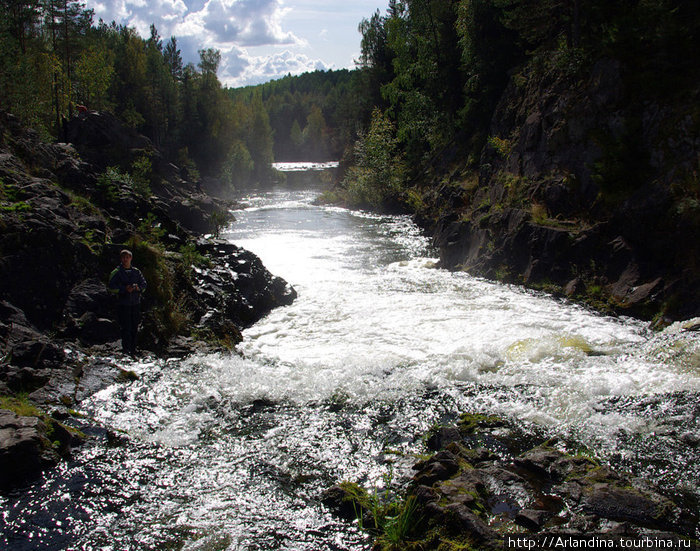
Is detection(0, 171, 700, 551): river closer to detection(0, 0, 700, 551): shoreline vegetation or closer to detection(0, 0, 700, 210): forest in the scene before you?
detection(0, 0, 700, 551): shoreline vegetation

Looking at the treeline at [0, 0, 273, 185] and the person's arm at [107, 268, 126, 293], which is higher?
the treeline at [0, 0, 273, 185]

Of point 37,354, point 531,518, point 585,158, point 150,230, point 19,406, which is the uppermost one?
point 585,158

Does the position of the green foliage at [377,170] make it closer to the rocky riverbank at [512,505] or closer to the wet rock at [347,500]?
the rocky riverbank at [512,505]

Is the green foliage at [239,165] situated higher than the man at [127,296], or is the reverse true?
the green foliage at [239,165]

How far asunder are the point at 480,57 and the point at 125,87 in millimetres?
54076

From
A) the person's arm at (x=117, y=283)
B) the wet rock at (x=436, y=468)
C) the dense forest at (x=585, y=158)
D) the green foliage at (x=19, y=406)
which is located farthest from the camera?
the dense forest at (x=585, y=158)

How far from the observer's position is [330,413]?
31.1ft

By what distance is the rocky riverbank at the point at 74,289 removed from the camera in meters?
8.44

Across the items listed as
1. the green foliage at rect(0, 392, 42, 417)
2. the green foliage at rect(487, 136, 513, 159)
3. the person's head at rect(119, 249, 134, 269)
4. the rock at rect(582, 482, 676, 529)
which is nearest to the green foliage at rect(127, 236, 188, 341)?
the person's head at rect(119, 249, 134, 269)

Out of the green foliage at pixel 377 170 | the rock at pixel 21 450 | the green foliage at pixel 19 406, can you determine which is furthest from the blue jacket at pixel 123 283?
the green foliage at pixel 377 170

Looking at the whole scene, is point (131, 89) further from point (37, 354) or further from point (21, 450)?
point (21, 450)

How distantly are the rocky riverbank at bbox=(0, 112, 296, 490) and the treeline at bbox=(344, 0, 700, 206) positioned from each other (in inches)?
633

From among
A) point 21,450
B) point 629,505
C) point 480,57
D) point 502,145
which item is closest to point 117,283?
point 21,450

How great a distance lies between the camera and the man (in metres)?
11.4
